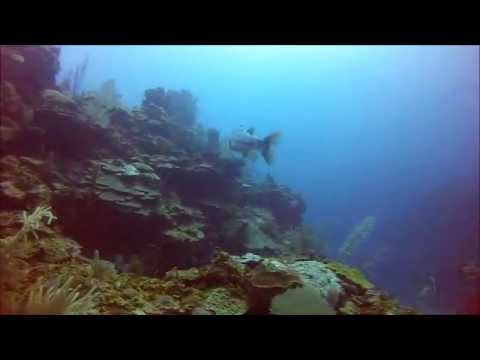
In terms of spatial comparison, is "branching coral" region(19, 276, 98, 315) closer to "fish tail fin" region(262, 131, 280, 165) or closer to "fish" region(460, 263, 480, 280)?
"fish tail fin" region(262, 131, 280, 165)

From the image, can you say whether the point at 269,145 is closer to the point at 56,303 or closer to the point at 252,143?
the point at 252,143

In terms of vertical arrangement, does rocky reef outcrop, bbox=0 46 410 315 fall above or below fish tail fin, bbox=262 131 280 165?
below

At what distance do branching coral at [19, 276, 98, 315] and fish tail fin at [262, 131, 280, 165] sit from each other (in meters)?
3.52

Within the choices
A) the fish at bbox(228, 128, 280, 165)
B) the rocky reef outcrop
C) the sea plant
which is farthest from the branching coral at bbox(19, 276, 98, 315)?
the fish at bbox(228, 128, 280, 165)

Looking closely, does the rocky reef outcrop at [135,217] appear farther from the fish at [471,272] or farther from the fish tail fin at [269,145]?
the fish at [471,272]

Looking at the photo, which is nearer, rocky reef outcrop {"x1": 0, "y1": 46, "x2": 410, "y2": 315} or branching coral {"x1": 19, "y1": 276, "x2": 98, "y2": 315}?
branching coral {"x1": 19, "y1": 276, "x2": 98, "y2": 315}

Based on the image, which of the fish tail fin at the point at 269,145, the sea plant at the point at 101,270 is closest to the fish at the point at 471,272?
the fish tail fin at the point at 269,145

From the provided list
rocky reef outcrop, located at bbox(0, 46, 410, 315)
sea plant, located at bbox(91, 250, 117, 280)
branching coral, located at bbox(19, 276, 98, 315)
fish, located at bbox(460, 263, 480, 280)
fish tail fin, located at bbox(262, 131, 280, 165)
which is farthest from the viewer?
fish tail fin, located at bbox(262, 131, 280, 165)

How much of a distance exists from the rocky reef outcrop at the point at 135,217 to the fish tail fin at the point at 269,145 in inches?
36.3

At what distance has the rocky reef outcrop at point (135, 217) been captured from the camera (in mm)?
3623

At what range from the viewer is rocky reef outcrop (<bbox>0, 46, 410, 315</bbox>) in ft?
11.9

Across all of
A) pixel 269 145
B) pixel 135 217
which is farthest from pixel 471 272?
pixel 135 217
